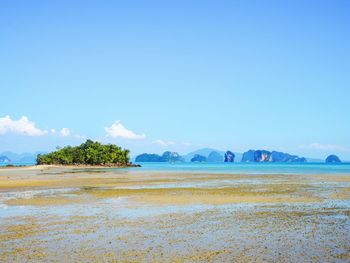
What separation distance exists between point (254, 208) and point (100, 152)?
161 meters

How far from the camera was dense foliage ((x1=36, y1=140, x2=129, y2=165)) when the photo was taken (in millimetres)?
180250

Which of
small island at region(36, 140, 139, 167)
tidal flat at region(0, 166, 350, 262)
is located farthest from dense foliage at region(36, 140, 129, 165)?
tidal flat at region(0, 166, 350, 262)

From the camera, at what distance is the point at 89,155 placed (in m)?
179

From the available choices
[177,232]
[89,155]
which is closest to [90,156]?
[89,155]

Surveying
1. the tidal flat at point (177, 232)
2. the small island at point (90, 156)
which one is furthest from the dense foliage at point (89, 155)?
the tidal flat at point (177, 232)

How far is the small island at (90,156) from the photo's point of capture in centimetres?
18025

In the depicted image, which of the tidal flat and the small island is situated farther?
the small island

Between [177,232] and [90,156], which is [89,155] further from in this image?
[177,232]

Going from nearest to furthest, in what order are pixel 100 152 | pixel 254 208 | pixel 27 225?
pixel 27 225 < pixel 254 208 < pixel 100 152

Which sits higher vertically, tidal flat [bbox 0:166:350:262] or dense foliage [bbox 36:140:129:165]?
dense foliage [bbox 36:140:129:165]

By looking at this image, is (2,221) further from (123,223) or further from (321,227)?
(321,227)

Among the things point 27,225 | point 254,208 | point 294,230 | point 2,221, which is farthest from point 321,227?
point 2,221

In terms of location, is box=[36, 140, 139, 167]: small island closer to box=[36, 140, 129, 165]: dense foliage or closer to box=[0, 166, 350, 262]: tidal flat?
box=[36, 140, 129, 165]: dense foliage

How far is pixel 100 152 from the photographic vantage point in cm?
18075
